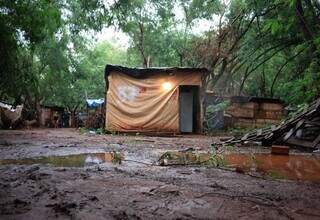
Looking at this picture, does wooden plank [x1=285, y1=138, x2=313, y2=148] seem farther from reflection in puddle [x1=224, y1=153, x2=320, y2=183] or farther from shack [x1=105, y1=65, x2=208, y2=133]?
shack [x1=105, y1=65, x2=208, y2=133]

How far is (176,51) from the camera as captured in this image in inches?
885

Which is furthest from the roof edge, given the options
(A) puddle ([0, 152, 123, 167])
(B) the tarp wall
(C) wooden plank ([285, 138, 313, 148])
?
(A) puddle ([0, 152, 123, 167])

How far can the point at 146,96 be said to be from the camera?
15.9 meters

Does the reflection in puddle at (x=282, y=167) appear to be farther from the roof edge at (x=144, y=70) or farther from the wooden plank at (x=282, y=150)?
the roof edge at (x=144, y=70)

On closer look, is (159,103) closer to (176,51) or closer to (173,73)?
(173,73)

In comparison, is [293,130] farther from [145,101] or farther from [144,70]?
[144,70]

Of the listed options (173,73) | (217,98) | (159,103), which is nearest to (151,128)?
(159,103)

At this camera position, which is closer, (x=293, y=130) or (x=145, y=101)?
(x=293, y=130)

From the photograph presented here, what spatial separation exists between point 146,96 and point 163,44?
7.88 m

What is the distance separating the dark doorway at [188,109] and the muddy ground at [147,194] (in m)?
12.5

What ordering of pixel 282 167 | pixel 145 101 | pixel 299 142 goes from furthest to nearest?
pixel 145 101, pixel 299 142, pixel 282 167

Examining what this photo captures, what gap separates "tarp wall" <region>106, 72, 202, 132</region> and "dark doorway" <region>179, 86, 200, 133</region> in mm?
2071

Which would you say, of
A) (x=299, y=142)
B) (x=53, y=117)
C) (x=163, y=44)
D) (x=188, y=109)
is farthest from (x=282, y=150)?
(x=53, y=117)

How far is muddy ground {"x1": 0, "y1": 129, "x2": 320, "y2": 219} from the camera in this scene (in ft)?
9.77
